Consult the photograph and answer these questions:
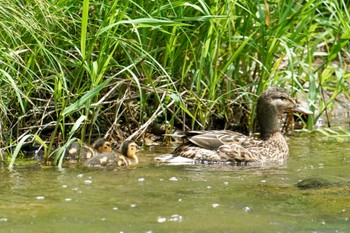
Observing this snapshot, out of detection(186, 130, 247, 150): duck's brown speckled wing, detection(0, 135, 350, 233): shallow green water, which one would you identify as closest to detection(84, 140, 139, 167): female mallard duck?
detection(0, 135, 350, 233): shallow green water

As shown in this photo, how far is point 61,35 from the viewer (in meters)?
7.73

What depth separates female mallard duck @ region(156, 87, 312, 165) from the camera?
Result: 829 centimetres

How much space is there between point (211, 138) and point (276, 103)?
29.7 inches

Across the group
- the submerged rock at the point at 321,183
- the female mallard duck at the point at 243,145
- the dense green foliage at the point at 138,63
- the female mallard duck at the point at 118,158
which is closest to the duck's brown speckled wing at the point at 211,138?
the female mallard duck at the point at 243,145

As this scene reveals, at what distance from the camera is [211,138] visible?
8359 mm

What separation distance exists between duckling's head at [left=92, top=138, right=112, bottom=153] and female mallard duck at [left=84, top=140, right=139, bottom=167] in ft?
0.57

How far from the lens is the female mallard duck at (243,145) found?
27.2ft

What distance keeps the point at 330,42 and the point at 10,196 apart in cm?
561

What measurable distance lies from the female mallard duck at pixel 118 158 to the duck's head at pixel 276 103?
1.41m

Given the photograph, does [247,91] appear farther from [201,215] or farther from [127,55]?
[201,215]

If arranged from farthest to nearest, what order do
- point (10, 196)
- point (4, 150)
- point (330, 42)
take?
point (330, 42) → point (4, 150) → point (10, 196)

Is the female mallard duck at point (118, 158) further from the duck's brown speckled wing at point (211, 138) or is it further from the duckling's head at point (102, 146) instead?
the duck's brown speckled wing at point (211, 138)

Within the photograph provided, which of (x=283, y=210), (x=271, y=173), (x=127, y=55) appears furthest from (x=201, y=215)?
(x=127, y=55)

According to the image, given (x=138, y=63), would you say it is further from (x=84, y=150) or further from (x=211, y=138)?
(x=211, y=138)
